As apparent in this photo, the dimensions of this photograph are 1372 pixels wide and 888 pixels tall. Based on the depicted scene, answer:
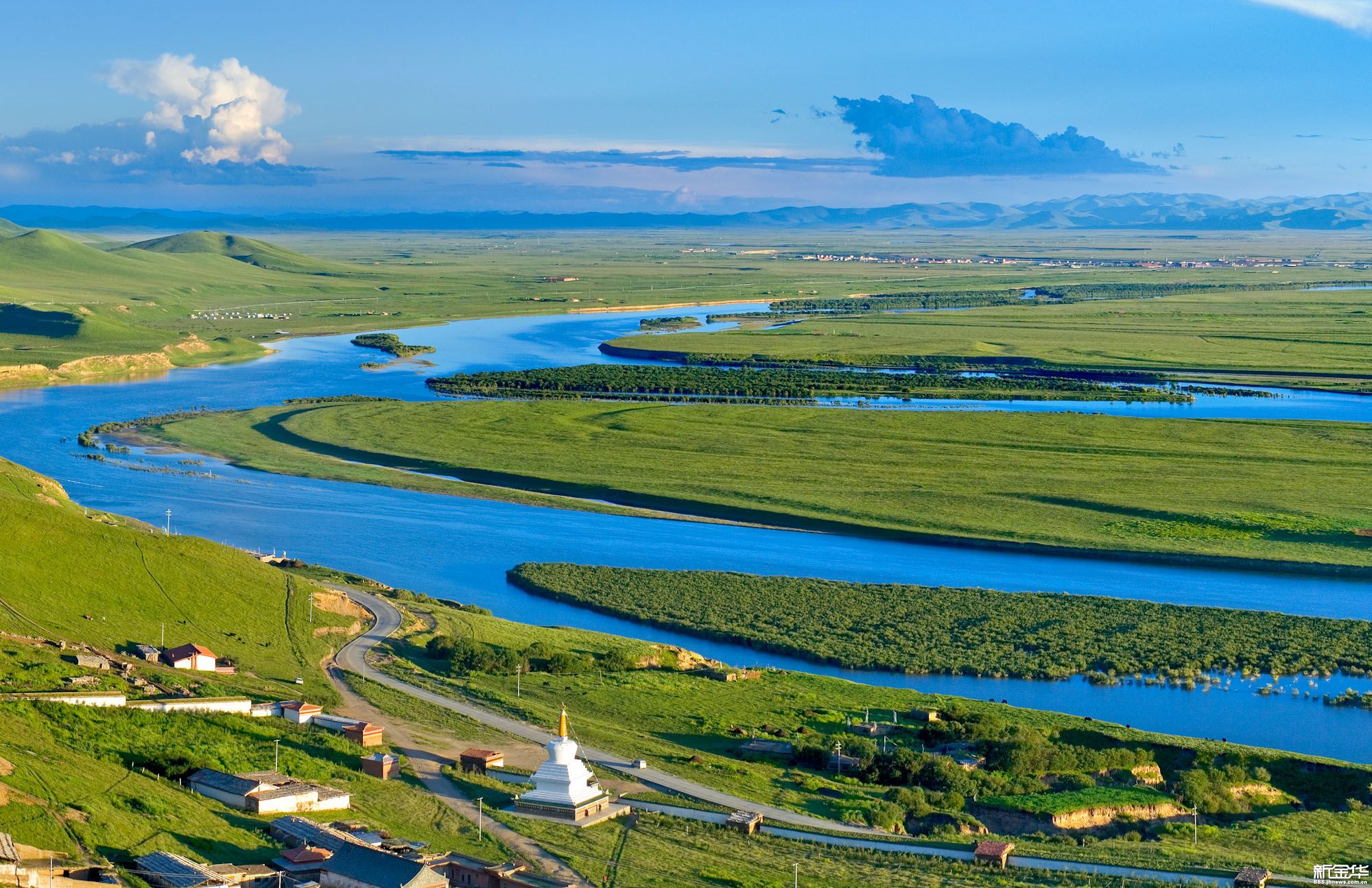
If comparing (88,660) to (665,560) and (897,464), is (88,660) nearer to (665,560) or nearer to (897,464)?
(665,560)

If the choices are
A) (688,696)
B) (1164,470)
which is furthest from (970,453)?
(688,696)

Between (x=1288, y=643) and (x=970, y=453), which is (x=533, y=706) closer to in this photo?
(x=1288, y=643)

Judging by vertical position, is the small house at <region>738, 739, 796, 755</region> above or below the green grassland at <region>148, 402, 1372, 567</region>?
below

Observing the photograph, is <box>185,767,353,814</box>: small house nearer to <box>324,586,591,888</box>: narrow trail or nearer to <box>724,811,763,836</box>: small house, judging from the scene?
<box>324,586,591,888</box>: narrow trail

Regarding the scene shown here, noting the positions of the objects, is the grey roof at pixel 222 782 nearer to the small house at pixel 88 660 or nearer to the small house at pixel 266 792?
the small house at pixel 266 792

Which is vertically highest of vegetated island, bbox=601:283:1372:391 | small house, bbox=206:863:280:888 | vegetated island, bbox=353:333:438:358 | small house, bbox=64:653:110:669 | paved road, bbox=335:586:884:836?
vegetated island, bbox=601:283:1372:391

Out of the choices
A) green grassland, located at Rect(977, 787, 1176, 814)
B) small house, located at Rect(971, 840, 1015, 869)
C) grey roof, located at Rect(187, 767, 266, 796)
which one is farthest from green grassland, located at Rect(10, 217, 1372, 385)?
small house, located at Rect(971, 840, 1015, 869)

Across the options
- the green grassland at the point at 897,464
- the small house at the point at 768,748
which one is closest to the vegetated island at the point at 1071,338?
the green grassland at the point at 897,464
